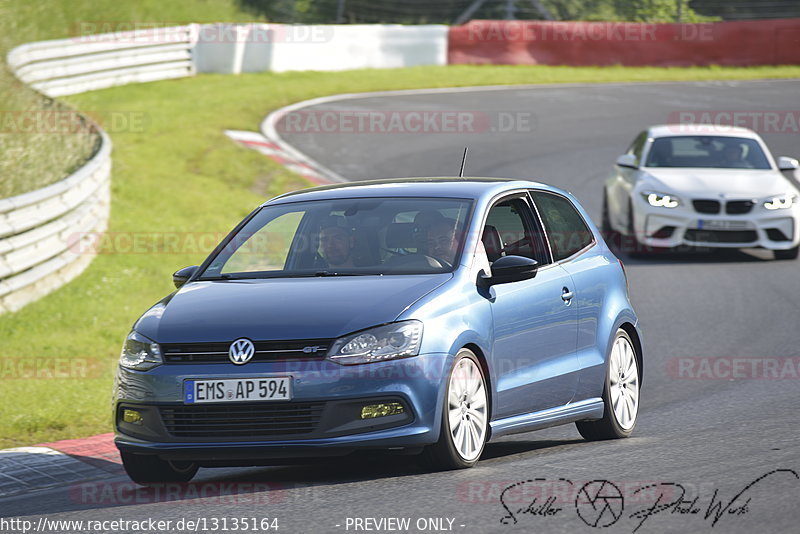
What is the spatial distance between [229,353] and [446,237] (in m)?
1.60

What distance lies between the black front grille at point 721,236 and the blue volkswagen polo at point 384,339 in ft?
28.6

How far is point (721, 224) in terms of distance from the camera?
17.2 meters

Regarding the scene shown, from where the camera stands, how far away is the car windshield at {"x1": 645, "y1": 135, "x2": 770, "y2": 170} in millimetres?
18172

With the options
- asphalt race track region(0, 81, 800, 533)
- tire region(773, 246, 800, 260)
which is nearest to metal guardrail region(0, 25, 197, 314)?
asphalt race track region(0, 81, 800, 533)

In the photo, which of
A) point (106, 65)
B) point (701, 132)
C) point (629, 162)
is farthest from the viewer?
point (106, 65)

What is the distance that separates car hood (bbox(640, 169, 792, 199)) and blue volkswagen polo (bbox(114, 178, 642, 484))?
28.8 feet

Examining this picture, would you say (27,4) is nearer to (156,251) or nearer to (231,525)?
(156,251)

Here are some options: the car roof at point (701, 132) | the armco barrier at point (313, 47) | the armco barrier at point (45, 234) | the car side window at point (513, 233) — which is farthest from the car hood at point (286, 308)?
the armco barrier at point (313, 47)

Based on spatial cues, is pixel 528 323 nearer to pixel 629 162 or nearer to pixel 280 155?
pixel 629 162

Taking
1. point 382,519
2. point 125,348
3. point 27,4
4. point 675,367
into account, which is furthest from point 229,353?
point 27,4

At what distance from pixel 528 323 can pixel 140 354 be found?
2.17 meters

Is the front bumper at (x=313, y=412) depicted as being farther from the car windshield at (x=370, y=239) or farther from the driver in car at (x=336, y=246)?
the driver in car at (x=336, y=246)

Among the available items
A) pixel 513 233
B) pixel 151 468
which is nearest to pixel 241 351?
pixel 151 468

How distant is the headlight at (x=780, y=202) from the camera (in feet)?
56.6
